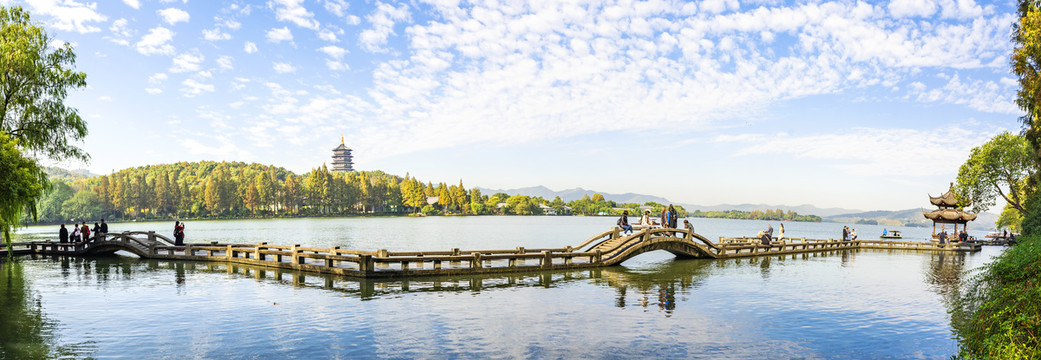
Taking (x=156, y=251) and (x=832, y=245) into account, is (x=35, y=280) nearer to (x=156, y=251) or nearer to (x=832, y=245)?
(x=156, y=251)

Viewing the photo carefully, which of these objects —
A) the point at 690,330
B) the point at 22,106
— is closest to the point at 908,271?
the point at 690,330

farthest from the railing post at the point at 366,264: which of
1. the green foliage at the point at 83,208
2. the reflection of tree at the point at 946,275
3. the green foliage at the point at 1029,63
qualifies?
the green foliage at the point at 83,208

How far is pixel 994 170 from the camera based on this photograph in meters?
55.8

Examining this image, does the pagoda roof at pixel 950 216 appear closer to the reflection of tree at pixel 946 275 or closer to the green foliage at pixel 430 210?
the reflection of tree at pixel 946 275

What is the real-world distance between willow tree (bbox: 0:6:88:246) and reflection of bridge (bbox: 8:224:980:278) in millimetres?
6983

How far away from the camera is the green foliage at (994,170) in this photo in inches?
2135

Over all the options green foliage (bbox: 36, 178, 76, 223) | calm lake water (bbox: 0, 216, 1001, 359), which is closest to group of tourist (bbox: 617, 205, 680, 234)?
calm lake water (bbox: 0, 216, 1001, 359)

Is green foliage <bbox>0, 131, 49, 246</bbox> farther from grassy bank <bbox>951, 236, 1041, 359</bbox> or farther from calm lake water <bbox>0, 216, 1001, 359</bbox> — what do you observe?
grassy bank <bbox>951, 236, 1041, 359</bbox>

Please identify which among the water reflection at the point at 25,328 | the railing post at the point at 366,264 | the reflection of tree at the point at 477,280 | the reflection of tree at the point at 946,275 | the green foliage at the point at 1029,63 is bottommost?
the reflection of tree at the point at 946,275

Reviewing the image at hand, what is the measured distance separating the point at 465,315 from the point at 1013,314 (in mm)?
11937

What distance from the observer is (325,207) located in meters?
152

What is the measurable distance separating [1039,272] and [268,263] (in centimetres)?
2673

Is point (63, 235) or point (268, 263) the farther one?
point (63, 235)

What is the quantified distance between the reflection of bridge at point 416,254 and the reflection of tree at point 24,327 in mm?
8777
